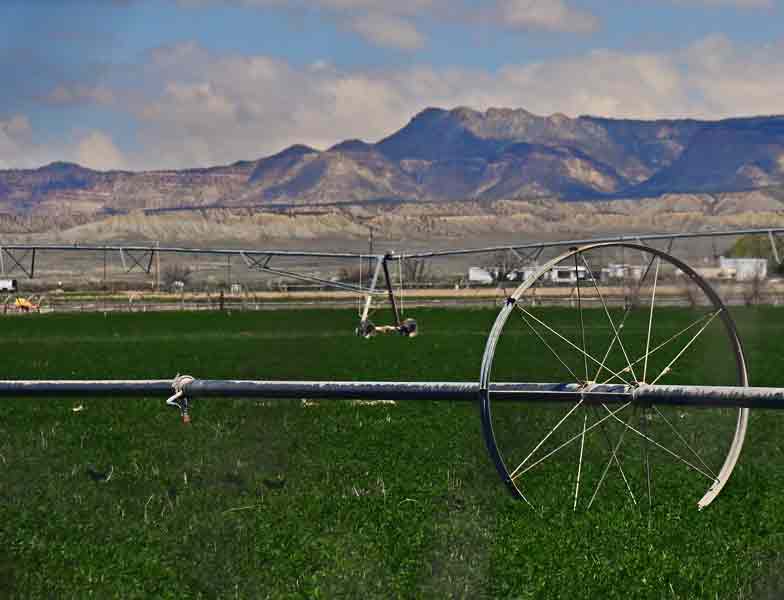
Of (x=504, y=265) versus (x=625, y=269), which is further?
(x=504, y=265)

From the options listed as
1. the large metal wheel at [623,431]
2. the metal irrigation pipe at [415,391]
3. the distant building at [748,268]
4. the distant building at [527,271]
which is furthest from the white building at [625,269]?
the distant building at [748,268]

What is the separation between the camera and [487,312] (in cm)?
8881

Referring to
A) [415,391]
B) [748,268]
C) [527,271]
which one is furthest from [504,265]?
[748,268]

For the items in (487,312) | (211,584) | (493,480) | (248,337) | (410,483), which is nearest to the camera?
(211,584)

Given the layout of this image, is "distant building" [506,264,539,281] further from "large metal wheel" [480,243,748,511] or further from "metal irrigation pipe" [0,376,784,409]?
"metal irrigation pipe" [0,376,784,409]

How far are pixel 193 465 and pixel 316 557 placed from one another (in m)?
0.87

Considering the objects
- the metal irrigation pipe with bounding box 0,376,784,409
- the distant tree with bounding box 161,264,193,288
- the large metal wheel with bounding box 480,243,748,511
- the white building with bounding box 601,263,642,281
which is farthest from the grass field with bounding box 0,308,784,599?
the distant tree with bounding box 161,264,193,288

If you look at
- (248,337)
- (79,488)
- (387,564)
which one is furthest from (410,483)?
(248,337)

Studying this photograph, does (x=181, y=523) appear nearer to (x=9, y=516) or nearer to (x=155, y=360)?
(x=9, y=516)

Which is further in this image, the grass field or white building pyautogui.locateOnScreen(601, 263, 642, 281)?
white building pyautogui.locateOnScreen(601, 263, 642, 281)

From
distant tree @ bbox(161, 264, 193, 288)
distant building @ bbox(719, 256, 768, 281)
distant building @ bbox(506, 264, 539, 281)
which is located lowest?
distant tree @ bbox(161, 264, 193, 288)

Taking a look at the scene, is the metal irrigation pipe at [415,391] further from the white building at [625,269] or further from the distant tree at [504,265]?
the distant tree at [504,265]

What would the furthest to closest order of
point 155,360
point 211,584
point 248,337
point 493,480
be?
1. point 248,337
2. point 155,360
3. point 493,480
4. point 211,584

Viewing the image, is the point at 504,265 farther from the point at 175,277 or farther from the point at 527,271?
the point at 175,277
